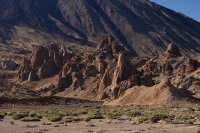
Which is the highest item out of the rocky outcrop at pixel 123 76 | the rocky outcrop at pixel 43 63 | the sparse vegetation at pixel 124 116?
the rocky outcrop at pixel 43 63

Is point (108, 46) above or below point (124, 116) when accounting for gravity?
above

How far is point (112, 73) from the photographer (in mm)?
124812

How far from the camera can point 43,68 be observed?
152500 millimetres

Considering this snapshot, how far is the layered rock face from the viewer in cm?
9967

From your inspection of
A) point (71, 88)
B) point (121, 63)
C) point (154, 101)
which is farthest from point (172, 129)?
point (71, 88)

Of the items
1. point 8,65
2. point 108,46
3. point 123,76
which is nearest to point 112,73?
point 123,76

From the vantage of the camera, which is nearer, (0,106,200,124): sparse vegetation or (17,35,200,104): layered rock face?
(0,106,200,124): sparse vegetation

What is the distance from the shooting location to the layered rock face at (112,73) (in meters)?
99.7

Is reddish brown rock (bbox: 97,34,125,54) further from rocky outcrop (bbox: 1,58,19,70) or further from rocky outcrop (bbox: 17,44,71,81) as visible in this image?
rocky outcrop (bbox: 1,58,19,70)

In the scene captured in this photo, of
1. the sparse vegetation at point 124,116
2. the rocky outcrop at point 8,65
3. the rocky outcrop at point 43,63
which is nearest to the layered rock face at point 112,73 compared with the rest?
the rocky outcrop at point 43,63

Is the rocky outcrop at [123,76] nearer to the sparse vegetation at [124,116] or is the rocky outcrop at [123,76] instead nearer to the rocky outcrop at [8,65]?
the sparse vegetation at [124,116]

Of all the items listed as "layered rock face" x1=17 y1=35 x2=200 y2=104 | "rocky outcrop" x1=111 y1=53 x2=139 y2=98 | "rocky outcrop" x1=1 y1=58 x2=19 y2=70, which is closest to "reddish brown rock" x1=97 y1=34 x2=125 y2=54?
"layered rock face" x1=17 y1=35 x2=200 y2=104

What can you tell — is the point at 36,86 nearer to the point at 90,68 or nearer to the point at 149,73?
the point at 90,68

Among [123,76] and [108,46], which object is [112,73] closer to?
[123,76]
